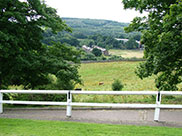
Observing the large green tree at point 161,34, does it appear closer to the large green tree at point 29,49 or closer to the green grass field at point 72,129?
the large green tree at point 29,49

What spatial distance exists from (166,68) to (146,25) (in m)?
2.95

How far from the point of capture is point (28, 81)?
11734 millimetres

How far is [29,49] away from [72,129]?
6.84 m

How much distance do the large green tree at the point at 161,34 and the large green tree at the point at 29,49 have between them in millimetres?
4339

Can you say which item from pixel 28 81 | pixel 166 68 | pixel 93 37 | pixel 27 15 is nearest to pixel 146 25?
pixel 166 68

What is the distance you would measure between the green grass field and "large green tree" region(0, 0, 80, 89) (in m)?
4.13

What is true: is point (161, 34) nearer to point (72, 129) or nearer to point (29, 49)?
point (72, 129)

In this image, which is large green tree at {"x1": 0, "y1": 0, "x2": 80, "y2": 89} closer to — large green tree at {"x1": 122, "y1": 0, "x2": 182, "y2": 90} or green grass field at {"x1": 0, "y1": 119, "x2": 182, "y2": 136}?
green grass field at {"x1": 0, "y1": 119, "x2": 182, "y2": 136}

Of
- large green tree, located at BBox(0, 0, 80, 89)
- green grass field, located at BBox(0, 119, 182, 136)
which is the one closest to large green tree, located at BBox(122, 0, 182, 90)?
large green tree, located at BBox(0, 0, 80, 89)

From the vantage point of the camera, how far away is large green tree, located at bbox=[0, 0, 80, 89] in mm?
9266

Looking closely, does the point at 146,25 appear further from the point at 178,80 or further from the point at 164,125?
the point at 164,125

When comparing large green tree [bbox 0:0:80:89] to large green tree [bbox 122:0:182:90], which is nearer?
large green tree [bbox 122:0:182:90]

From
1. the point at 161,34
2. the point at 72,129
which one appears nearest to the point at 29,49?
the point at 72,129

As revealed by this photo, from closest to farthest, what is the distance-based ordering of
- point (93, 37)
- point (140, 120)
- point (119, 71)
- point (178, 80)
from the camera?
1. point (140, 120)
2. point (178, 80)
3. point (119, 71)
4. point (93, 37)
